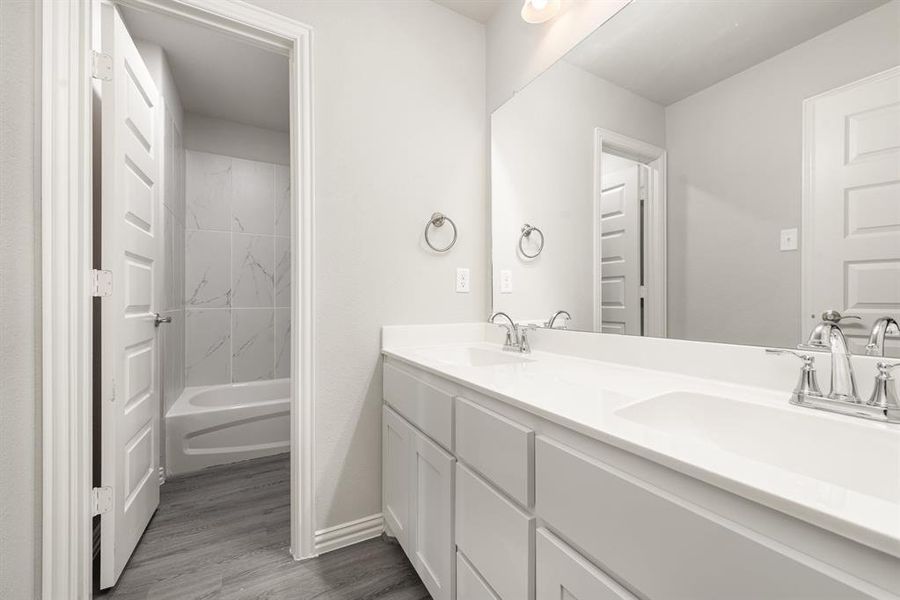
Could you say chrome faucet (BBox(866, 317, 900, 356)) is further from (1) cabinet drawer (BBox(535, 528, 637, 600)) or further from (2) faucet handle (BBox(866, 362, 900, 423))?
(1) cabinet drawer (BBox(535, 528, 637, 600))

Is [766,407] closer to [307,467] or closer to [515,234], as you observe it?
[515,234]

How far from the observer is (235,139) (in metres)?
3.13

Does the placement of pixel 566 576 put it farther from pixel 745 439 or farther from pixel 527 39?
pixel 527 39

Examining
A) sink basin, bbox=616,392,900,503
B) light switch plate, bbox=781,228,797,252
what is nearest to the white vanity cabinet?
sink basin, bbox=616,392,900,503

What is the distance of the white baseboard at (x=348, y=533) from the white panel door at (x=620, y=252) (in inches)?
50.2

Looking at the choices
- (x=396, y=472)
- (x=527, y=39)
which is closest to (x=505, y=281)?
(x=396, y=472)

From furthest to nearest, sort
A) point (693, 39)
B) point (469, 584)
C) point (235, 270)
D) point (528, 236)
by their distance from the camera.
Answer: point (235, 270) < point (528, 236) < point (693, 39) < point (469, 584)

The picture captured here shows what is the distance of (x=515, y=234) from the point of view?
5.93 feet

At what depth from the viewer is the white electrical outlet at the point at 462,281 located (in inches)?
74.9

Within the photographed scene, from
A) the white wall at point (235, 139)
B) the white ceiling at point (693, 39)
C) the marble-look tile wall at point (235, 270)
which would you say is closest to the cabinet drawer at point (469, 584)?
the white ceiling at point (693, 39)

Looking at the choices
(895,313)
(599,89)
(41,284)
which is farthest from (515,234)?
(41,284)

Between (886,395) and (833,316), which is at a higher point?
(833,316)

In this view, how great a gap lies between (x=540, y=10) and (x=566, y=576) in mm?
1846

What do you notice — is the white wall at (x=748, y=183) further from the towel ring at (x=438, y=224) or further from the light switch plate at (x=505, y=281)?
the towel ring at (x=438, y=224)
